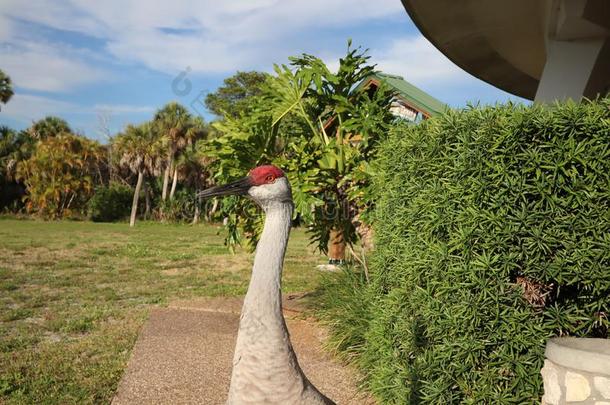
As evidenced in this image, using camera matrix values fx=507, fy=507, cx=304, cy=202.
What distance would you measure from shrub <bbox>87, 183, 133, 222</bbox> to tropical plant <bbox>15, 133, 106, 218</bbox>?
73 centimetres

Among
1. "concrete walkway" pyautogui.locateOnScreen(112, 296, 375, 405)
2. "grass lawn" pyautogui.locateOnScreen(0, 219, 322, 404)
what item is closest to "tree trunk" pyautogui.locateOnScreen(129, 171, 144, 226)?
"grass lawn" pyautogui.locateOnScreen(0, 219, 322, 404)

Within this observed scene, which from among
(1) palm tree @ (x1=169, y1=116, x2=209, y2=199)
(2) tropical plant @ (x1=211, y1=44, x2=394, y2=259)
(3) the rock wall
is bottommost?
(3) the rock wall

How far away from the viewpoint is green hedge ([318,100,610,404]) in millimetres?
3338

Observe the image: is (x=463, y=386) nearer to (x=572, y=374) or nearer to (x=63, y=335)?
(x=572, y=374)

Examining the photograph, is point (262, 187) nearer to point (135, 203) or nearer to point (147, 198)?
point (135, 203)

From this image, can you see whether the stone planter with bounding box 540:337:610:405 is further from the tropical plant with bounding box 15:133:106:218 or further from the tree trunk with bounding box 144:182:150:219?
the tree trunk with bounding box 144:182:150:219

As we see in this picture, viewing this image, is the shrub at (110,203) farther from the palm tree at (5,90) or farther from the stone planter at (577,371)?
the stone planter at (577,371)

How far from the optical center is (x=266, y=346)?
8.01ft

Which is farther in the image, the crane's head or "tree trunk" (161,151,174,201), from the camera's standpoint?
"tree trunk" (161,151,174,201)

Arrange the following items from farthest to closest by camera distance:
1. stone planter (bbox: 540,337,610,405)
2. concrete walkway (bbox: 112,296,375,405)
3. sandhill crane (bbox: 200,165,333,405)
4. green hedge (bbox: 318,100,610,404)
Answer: concrete walkway (bbox: 112,296,375,405), green hedge (bbox: 318,100,610,404), stone planter (bbox: 540,337,610,405), sandhill crane (bbox: 200,165,333,405)

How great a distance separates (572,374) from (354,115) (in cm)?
511

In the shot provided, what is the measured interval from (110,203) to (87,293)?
2559 centimetres

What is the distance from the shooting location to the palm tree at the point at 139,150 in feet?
105

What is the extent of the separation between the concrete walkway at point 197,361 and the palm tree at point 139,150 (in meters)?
24.9
